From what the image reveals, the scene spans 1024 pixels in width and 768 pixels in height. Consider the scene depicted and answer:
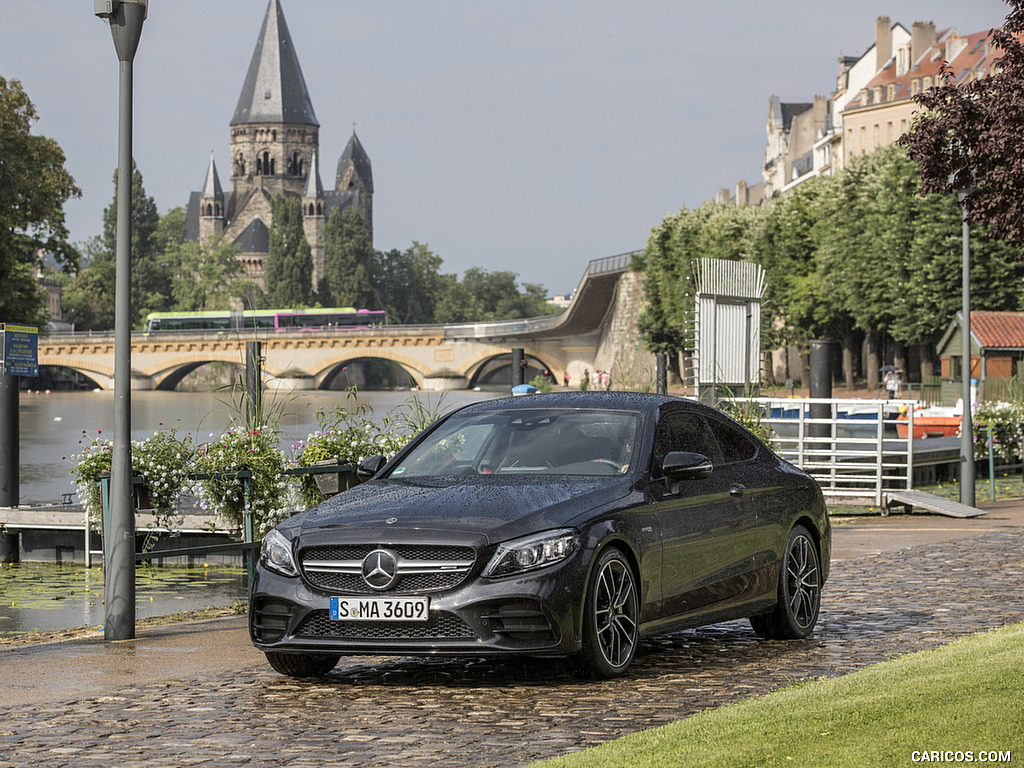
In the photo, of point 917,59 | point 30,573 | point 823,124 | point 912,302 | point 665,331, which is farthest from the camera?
point 823,124

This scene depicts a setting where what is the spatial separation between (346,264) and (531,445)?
151m

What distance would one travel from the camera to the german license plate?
6.96 metres

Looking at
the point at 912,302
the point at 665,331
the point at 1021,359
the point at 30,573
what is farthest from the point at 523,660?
the point at 665,331

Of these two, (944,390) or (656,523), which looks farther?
(944,390)

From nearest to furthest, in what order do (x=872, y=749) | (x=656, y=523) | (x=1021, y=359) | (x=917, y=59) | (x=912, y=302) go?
(x=872, y=749)
(x=656, y=523)
(x=1021, y=359)
(x=912, y=302)
(x=917, y=59)

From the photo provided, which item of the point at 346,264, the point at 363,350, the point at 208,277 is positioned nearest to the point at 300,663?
the point at 363,350

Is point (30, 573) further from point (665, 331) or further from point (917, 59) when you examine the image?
point (917, 59)

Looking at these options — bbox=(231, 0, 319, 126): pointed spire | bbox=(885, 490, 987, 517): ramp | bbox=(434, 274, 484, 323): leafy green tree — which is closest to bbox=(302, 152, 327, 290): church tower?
bbox=(231, 0, 319, 126): pointed spire

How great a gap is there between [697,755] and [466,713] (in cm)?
167

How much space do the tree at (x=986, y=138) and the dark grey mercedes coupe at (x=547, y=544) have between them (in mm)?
6269

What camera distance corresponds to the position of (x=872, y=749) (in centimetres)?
502

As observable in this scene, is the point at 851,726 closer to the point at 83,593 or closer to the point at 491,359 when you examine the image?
the point at 83,593

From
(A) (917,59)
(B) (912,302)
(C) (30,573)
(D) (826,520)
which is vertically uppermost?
(A) (917,59)

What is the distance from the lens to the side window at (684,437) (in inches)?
328
